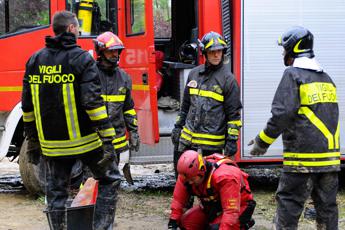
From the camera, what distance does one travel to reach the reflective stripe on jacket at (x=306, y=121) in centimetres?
436

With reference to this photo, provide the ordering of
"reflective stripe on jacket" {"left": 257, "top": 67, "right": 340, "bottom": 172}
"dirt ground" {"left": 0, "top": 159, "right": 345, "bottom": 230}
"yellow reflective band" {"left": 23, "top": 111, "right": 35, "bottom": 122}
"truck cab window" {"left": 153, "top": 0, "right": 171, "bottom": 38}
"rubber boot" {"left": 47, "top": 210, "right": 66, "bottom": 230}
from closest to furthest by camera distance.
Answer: "reflective stripe on jacket" {"left": 257, "top": 67, "right": 340, "bottom": 172} < "rubber boot" {"left": 47, "top": 210, "right": 66, "bottom": 230} < "yellow reflective band" {"left": 23, "top": 111, "right": 35, "bottom": 122} < "dirt ground" {"left": 0, "top": 159, "right": 345, "bottom": 230} < "truck cab window" {"left": 153, "top": 0, "right": 171, "bottom": 38}

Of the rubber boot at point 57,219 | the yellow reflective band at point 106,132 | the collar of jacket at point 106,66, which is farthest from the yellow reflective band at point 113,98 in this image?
the rubber boot at point 57,219

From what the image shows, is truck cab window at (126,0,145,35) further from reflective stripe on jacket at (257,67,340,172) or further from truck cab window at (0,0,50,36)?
reflective stripe on jacket at (257,67,340,172)

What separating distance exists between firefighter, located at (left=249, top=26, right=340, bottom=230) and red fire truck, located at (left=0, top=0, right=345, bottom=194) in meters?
2.26

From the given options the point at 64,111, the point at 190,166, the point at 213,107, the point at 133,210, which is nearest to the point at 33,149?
the point at 64,111

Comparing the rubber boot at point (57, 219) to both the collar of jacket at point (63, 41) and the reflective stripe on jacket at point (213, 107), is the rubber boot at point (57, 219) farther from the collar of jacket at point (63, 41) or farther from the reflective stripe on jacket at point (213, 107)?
the reflective stripe on jacket at point (213, 107)

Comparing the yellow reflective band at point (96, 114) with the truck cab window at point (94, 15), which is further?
the truck cab window at point (94, 15)

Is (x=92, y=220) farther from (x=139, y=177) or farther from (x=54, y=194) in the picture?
(x=139, y=177)

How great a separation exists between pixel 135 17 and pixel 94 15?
44cm

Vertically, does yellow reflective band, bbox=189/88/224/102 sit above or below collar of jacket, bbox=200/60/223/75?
below

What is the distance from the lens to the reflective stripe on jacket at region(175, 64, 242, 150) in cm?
549

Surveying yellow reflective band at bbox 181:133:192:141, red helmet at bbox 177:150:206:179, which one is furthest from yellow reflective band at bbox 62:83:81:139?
yellow reflective band at bbox 181:133:192:141

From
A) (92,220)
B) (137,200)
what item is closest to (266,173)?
(137,200)

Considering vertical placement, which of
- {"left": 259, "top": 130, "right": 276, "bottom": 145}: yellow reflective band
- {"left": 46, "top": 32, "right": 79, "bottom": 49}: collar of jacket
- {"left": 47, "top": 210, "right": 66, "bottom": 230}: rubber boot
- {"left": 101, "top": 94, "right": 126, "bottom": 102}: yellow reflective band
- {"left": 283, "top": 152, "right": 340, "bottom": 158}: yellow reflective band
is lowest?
{"left": 47, "top": 210, "right": 66, "bottom": 230}: rubber boot
